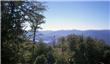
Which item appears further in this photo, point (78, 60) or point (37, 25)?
point (78, 60)

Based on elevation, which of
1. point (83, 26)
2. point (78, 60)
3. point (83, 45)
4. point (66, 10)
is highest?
point (66, 10)

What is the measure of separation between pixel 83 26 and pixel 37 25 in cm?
91

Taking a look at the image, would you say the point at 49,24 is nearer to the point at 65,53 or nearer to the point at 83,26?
the point at 83,26

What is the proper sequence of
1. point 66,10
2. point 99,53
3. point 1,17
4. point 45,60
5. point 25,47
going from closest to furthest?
1. point 1,17
2. point 25,47
3. point 66,10
4. point 45,60
5. point 99,53

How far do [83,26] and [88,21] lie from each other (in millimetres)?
112

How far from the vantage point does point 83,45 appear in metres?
5.34

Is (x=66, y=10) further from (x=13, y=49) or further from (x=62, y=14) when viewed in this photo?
(x=13, y=49)

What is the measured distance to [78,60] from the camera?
5.33 meters

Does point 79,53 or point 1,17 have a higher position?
point 1,17

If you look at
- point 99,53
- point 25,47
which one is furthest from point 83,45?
point 25,47

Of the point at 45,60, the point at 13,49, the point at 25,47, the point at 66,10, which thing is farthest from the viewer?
the point at 45,60

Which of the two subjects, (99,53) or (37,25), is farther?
(99,53)

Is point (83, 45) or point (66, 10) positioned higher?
point (66, 10)

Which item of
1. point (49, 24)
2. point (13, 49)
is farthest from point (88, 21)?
point (13, 49)
